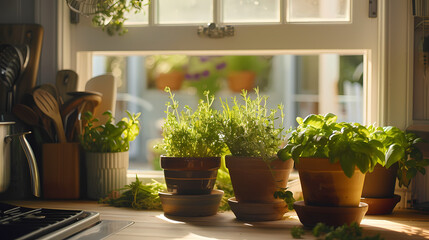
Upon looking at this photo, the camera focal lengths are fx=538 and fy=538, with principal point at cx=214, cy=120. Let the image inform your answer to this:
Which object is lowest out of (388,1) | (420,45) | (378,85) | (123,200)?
(123,200)

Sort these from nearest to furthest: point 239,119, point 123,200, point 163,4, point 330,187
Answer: point 330,187
point 239,119
point 123,200
point 163,4

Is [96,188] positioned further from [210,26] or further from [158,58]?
[158,58]

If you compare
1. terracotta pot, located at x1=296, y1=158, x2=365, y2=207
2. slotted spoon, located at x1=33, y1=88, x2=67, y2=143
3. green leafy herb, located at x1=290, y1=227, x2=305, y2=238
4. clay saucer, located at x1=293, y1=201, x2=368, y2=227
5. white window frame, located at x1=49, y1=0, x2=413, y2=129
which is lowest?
green leafy herb, located at x1=290, y1=227, x2=305, y2=238

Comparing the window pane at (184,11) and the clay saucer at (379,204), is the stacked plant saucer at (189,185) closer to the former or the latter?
the clay saucer at (379,204)

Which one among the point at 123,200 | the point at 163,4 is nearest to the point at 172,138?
the point at 123,200

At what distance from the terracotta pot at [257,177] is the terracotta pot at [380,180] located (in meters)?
0.27

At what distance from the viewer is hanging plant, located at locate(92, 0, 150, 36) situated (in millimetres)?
1815

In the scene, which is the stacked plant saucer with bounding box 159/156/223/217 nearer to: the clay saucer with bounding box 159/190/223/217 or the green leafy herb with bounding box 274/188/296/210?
the clay saucer with bounding box 159/190/223/217

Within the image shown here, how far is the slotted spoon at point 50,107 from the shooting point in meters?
1.63

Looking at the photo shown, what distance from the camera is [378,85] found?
1.74 m

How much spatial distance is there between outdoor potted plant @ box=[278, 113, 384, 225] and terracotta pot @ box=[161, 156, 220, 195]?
0.78ft

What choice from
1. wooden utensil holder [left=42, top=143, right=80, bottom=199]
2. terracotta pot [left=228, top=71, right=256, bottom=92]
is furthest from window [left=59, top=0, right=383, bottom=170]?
terracotta pot [left=228, top=71, right=256, bottom=92]

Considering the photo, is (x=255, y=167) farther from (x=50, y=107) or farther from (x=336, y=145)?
(x=50, y=107)

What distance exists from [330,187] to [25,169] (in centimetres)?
96
